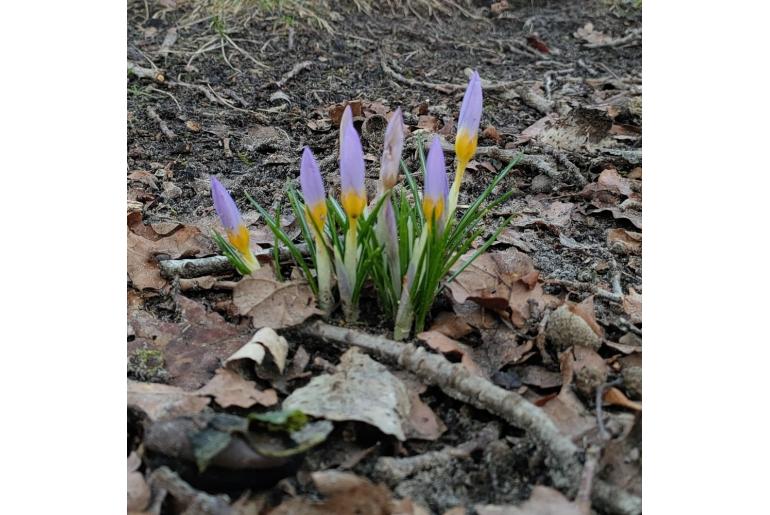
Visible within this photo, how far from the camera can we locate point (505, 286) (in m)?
1.98

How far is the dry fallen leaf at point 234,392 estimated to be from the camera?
152 cm

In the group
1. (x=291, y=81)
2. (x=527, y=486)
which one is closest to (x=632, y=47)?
(x=291, y=81)

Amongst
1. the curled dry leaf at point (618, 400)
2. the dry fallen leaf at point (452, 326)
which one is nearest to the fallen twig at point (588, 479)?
the curled dry leaf at point (618, 400)

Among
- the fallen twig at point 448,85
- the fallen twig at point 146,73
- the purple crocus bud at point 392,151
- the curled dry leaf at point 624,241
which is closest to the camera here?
the purple crocus bud at point 392,151

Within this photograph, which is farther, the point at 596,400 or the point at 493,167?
the point at 493,167

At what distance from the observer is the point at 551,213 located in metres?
2.70

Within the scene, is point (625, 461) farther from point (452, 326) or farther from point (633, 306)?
point (633, 306)

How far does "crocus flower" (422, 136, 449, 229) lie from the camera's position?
1671 millimetres

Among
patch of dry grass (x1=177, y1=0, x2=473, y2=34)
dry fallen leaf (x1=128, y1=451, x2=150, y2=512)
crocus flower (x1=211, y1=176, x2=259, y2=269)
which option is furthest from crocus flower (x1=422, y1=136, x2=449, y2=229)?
patch of dry grass (x1=177, y1=0, x2=473, y2=34)

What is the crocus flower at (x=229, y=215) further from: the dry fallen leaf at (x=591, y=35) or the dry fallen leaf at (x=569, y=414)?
the dry fallen leaf at (x=591, y=35)

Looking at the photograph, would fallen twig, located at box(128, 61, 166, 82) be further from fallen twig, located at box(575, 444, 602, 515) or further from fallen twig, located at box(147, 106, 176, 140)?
fallen twig, located at box(575, 444, 602, 515)

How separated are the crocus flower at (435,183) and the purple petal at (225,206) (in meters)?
0.48

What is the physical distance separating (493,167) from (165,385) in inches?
73.4

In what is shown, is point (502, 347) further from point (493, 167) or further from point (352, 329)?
point (493, 167)
